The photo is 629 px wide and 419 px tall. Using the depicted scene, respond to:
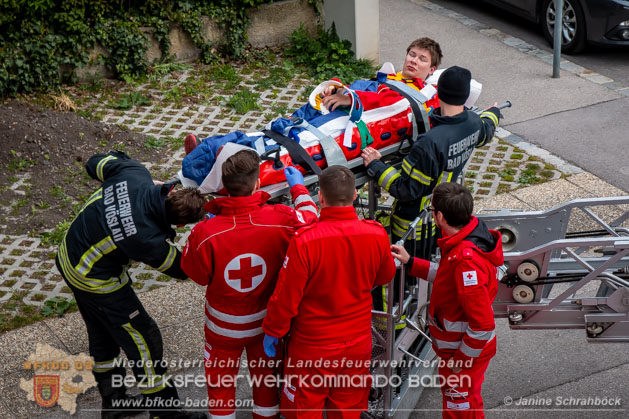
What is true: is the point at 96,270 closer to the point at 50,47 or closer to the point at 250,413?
the point at 250,413

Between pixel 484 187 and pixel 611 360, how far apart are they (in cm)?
243

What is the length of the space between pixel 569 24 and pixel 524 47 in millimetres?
639

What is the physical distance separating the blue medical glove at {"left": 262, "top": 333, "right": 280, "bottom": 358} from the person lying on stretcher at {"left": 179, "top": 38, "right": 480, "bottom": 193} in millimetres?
893

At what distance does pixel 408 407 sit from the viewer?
4.64m

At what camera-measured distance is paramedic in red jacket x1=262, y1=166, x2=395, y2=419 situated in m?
3.67

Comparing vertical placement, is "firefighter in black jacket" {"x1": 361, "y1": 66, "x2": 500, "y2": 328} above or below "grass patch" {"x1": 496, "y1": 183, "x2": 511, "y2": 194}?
above

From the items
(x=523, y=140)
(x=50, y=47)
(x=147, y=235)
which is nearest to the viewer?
(x=147, y=235)

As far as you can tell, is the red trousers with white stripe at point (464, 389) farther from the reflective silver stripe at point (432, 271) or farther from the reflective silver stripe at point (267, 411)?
the reflective silver stripe at point (267, 411)

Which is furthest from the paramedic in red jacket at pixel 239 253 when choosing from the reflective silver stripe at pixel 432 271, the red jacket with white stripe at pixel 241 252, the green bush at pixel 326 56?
the green bush at pixel 326 56

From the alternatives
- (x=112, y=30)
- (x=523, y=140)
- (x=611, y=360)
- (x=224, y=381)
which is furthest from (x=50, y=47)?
(x=611, y=360)

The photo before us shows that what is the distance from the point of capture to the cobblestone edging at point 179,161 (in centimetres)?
608

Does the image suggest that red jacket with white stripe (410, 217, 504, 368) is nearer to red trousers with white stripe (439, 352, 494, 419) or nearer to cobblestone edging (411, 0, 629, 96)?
red trousers with white stripe (439, 352, 494, 419)

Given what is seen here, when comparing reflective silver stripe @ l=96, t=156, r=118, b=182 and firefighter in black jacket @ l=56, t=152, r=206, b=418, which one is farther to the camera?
reflective silver stripe @ l=96, t=156, r=118, b=182

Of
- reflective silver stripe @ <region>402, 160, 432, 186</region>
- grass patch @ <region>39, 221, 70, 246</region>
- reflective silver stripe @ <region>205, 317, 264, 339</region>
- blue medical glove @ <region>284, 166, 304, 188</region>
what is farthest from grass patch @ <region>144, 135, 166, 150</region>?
reflective silver stripe @ <region>205, 317, 264, 339</region>
